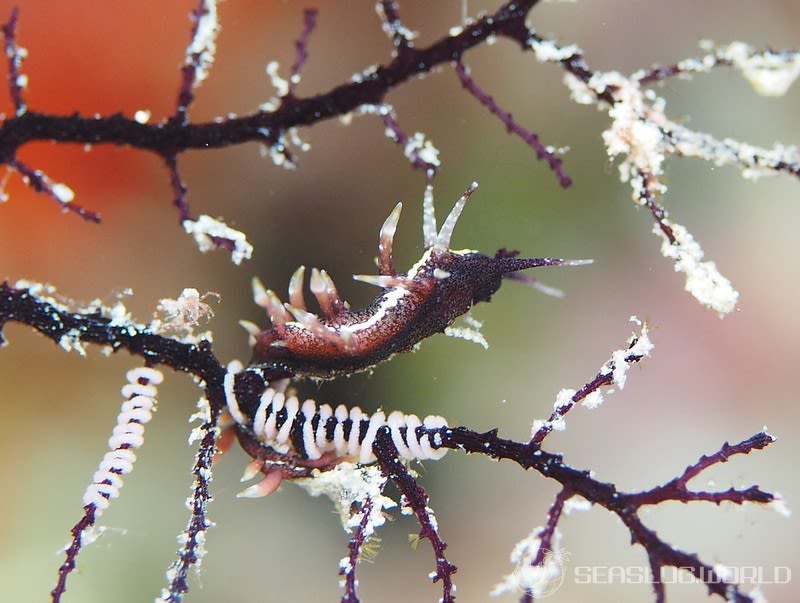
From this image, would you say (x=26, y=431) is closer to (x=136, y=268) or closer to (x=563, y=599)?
(x=136, y=268)

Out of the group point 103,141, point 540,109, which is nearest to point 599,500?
point 103,141

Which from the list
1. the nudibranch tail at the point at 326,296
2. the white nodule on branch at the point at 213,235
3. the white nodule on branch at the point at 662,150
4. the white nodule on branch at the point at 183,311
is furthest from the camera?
the nudibranch tail at the point at 326,296

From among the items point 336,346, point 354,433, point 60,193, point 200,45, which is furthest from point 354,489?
point 200,45

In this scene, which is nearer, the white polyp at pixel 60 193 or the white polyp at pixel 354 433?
the white polyp at pixel 60 193

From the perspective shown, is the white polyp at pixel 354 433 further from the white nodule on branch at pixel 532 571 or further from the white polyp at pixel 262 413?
the white nodule on branch at pixel 532 571

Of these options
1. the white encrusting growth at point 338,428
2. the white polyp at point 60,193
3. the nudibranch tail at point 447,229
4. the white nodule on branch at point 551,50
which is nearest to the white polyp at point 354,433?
the white encrusting growth at point 338,428

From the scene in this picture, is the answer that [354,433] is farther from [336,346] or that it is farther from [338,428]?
[336,346]
